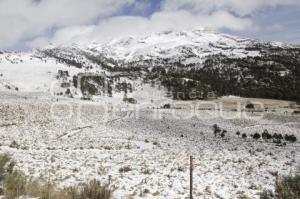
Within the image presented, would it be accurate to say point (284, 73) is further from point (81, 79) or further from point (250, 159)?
point (250, 159)

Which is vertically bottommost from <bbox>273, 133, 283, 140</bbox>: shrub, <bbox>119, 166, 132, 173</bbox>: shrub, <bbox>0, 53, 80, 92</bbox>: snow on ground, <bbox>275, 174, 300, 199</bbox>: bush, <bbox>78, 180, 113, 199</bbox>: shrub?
<bbox>119, 166, 132, 173</bbox>: shrub

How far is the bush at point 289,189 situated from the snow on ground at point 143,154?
12.9ft

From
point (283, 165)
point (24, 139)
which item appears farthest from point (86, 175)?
point (24, 139)

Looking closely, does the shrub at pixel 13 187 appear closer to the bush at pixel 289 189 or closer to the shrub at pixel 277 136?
→ the bush at pixel 289 189

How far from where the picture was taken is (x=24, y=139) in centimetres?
2756

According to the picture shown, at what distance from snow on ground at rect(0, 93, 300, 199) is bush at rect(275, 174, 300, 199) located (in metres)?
3.93

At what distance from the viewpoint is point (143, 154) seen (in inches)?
925

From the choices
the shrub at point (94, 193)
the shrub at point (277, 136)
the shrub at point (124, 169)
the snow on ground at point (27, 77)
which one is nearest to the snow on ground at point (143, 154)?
the shrub at point (124, 169)

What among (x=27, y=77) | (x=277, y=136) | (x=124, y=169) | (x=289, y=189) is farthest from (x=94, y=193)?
(x=27, y=77)

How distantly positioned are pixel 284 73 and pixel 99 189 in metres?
184

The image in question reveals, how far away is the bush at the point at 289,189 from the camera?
8648mm

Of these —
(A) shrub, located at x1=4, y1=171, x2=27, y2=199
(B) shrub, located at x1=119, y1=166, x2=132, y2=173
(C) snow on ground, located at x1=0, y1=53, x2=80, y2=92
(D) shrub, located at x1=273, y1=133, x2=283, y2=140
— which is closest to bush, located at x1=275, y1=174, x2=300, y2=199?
(A) shrub, located at x1=4, y1=171, x2=27, y2=199

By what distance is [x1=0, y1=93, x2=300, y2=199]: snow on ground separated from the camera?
566 inches

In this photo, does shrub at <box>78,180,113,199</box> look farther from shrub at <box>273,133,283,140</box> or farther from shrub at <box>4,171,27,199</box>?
shrub at <box>273,133,283,140</box>
